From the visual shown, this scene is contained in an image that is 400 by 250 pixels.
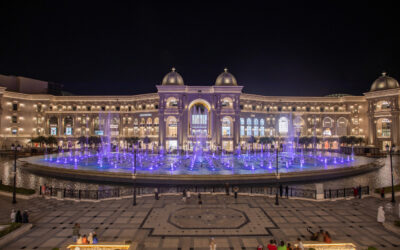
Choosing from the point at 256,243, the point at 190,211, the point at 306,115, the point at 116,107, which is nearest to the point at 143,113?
the point at 116,107

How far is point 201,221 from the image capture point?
16.5 metres

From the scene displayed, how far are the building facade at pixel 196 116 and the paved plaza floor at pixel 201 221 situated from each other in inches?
2027

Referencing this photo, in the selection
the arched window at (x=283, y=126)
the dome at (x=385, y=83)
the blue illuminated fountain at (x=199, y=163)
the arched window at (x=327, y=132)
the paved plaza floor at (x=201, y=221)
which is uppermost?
the dome at (x=385, y=83)

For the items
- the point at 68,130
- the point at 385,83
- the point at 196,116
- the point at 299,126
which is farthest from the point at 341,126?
the point at 68,130

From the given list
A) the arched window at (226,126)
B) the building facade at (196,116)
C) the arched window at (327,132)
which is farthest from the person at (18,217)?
the arched window at (327,132)

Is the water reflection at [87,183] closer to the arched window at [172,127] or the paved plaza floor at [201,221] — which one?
the paved plaza floor at [201,221]

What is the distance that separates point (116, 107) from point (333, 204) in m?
79.8

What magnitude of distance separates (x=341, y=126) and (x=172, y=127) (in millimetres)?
61325

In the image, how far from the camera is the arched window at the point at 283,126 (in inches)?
3390

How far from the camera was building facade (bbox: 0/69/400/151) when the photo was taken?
7294cm

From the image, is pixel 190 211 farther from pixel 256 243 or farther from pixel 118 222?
pixel 256 243

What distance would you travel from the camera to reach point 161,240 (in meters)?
13.7

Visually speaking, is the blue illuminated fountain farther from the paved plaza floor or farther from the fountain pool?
the paved plaza floor

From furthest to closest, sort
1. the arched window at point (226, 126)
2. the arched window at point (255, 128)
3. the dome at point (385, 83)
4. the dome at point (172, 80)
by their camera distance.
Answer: the arched window at point (255, 128) → the arched window at point (226, 126) → the dome at point (172, 80) → the dome at point (385, 83)
